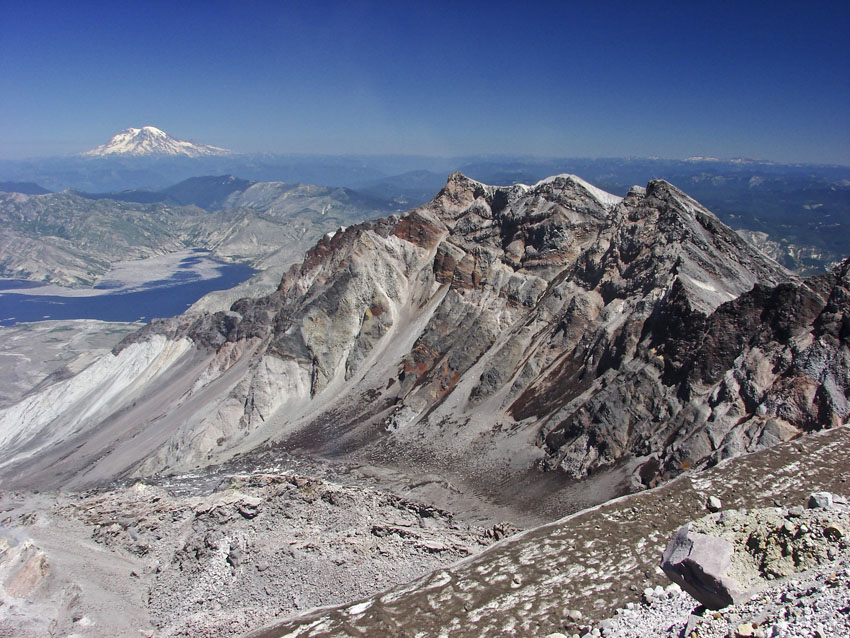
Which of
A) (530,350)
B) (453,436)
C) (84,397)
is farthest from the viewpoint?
(84,397)

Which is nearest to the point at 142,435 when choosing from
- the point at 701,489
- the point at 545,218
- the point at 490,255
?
the point at 490,255

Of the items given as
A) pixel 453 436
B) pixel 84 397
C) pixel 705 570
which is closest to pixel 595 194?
pixel 453 436

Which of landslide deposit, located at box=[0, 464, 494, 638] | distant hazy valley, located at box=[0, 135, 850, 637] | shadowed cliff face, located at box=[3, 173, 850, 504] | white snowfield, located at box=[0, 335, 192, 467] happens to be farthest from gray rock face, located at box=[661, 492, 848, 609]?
white snowfield, located at box=[0, 335, 192, 467]

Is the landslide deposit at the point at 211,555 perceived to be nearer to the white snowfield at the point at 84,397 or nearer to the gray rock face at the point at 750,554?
the gray rock face at the point at 750,554

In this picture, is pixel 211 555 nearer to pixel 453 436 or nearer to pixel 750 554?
pixel 750 554

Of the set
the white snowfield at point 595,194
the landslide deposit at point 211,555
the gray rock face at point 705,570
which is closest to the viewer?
the gray rock face at point 705,570

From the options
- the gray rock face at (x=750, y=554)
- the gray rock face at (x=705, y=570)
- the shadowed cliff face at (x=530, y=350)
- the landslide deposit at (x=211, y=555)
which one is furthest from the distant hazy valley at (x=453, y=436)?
the gray rock face at (x=705, y=570)
